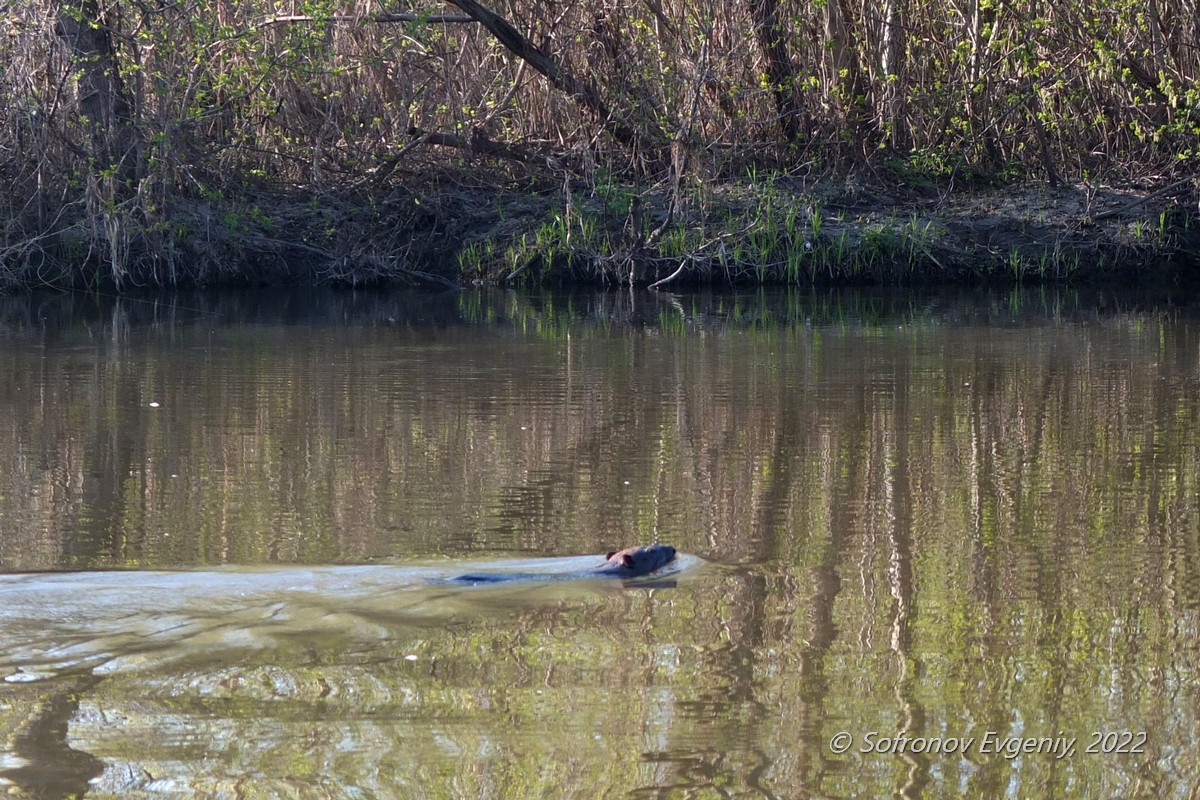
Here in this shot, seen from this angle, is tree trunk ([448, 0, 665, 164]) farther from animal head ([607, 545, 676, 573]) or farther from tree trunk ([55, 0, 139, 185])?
animal head ([607, 545, 676, 573])

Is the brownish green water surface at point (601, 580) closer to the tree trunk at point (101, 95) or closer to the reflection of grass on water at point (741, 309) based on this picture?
the reflection of grass on water at point (741, 309)

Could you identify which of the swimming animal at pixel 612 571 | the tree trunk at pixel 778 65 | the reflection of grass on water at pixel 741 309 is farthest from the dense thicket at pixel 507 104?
the swimming animal at pixel 612 571

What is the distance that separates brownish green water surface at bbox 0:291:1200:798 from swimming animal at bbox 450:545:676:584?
8 cm

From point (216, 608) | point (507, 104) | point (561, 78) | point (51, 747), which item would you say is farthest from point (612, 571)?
point (507, 104)

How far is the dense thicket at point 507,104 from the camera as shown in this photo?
16344mm

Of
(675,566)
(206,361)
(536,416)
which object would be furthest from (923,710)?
(206,361)

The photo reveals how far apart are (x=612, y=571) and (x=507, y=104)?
1368cm

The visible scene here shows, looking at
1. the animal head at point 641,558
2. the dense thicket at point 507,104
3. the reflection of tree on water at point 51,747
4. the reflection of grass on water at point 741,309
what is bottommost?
the reflection of tree on water at point 51,747

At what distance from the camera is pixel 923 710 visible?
4.27 metres

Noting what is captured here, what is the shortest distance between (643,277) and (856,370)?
7187mm

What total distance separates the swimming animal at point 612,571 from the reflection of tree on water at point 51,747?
1.48 meters

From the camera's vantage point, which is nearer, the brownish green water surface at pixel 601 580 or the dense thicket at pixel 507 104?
the brownish green water surface at pixel 601 580

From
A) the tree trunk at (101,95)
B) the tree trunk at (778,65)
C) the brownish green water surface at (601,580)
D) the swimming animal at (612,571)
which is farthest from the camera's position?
the tree trunk at (778,65)

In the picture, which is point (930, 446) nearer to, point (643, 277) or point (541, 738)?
point (541, 738)
